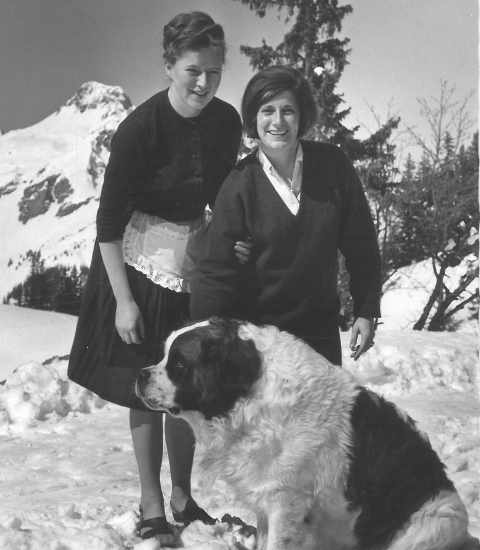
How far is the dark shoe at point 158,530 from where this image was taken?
3.27 m

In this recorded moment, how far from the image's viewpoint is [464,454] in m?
4.84

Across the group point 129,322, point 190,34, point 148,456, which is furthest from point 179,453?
point 190,34

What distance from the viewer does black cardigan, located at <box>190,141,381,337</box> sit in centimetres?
285

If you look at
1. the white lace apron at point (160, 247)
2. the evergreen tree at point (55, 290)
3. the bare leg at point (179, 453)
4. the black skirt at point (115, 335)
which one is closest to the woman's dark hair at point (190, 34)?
the white lace apron at point (160, 247)

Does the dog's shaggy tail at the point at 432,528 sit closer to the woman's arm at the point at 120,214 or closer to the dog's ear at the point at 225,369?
the dog's ear at the point at 225,369

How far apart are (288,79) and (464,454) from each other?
318cm

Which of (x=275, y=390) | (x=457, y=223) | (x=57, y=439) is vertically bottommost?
(x=57, y=439)

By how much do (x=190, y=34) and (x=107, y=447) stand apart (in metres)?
3.82

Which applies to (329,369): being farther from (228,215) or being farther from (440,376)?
(440,376)

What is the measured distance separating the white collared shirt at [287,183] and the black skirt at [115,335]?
30.5 inches

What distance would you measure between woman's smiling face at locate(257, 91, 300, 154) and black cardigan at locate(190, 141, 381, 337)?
0.13m

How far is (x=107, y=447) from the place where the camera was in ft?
18.8

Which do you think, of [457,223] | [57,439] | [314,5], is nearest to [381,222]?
[457,223]

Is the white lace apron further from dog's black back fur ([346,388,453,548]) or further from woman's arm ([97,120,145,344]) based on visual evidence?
dog's black back fur ([346,388,453,548])
